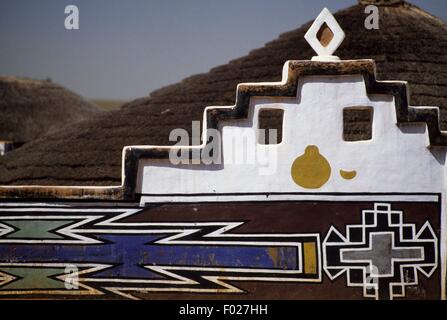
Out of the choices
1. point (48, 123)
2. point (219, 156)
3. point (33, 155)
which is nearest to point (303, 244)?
point (219, 156)

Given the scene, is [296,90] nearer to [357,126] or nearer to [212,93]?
[357,126]

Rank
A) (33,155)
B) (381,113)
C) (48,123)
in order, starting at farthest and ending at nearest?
(48,123)
(33,155)
(381,113)

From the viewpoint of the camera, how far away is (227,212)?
315 inches

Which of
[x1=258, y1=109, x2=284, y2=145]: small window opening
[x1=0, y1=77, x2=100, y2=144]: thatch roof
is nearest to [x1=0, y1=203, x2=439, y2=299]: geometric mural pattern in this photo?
[x1=258, y1=109, x2=284, y2=145]: small window opening

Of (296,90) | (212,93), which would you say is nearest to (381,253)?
(296,90)

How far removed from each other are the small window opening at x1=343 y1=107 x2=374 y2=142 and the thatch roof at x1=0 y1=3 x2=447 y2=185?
0.87 meters

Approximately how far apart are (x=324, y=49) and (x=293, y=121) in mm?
967

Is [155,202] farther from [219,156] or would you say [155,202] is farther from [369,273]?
[369,273]

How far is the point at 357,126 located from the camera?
9.27 meters

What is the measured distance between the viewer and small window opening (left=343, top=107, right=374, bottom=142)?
29.8 ft

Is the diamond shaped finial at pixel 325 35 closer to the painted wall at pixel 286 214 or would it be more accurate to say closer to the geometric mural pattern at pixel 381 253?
the painted wall at pixel 286 214

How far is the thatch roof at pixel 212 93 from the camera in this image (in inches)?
409

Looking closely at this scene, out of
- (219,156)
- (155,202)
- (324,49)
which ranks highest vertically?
(324,49)

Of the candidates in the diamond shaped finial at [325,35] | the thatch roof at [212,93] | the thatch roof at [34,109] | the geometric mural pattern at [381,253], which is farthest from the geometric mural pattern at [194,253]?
the thatch roof at [34,109]
